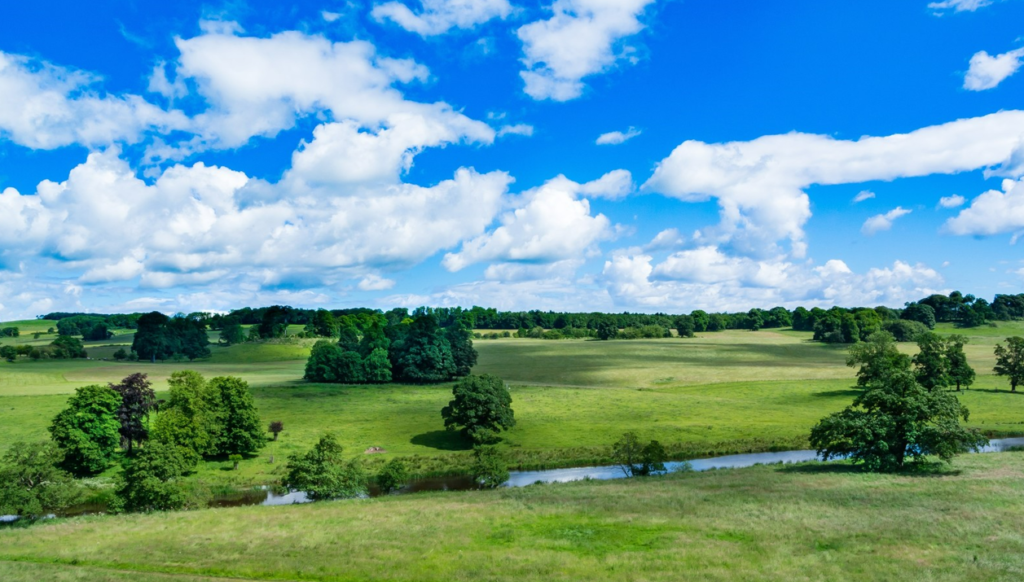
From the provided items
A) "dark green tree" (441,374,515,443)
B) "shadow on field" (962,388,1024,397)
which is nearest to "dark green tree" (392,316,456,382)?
"dark green tree" (441,374,515,443)

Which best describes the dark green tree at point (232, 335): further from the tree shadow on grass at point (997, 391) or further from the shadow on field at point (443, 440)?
the tree shadow on grass at point (997, 391)

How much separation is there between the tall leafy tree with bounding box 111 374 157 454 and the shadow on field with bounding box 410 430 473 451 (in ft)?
93.4

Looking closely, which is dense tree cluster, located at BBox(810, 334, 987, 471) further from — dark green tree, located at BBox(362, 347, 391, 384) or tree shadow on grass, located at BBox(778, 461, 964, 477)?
dark green tree, located at BBox(362, 347, 391, 384)

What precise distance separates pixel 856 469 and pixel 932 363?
167 ft

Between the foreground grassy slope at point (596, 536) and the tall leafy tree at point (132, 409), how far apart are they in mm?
23729

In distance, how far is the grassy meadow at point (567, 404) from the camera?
6669 centimetres


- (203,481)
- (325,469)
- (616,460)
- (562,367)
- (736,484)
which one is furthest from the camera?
(562,367)

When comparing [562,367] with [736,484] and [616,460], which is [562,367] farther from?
[736,484]

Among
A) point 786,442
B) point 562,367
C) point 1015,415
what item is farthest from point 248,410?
point 1015,415

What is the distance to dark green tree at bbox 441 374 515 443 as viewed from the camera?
6881 cm

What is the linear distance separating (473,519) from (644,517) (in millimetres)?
10483

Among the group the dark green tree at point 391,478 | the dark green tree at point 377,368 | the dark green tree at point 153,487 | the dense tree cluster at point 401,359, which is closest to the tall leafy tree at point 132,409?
the dark green tree at point 153,487

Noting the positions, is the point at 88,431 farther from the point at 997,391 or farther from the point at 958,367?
the point at 997,391

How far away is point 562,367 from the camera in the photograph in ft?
431
